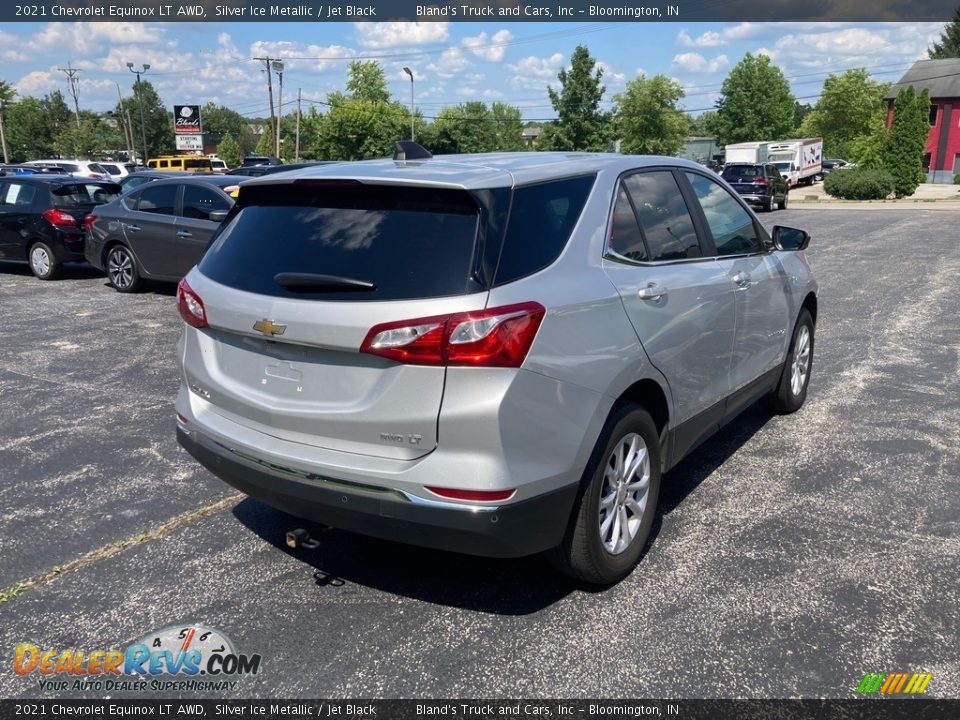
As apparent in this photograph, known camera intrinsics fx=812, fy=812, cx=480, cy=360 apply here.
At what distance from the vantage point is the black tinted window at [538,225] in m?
2.96

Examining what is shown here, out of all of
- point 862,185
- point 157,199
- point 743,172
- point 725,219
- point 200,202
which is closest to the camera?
point 725,219

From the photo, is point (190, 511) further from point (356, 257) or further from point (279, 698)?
point (356, 257)

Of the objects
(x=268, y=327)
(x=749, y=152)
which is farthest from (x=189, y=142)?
(x=268, y=327)

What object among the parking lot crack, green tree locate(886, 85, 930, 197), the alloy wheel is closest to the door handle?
the alloy wheel

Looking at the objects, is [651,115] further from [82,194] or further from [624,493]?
[624,493]

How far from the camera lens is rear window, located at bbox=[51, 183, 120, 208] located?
514 inches

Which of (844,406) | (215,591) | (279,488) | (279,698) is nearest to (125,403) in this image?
(215,591)

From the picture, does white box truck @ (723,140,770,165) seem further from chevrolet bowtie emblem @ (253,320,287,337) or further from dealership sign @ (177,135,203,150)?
chevrolet bowtie emblem @ (253,320,287,337)

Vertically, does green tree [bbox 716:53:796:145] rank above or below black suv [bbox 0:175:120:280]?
above

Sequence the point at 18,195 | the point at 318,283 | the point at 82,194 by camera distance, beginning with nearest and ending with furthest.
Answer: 1. the point at 318,283
2. the point at 18,195
3. the point at 82,194

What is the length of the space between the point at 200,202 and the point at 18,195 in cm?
433

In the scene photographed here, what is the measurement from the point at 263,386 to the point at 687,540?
2.16 metres

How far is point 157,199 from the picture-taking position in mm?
11297

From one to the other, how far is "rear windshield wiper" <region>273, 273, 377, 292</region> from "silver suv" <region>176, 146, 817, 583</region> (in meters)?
0.01
